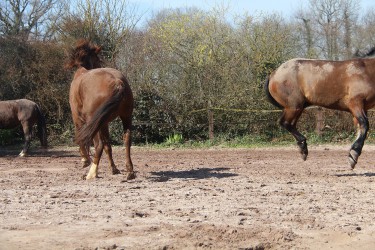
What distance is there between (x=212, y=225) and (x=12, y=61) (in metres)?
18.8

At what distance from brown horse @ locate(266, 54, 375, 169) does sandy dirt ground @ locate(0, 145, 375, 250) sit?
1.03 metres

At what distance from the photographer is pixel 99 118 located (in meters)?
10.6

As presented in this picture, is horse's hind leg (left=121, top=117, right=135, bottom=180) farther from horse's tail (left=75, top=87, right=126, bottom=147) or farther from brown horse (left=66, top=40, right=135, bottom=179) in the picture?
horse's tail (left=75, top=87, right=126, bottom=147)

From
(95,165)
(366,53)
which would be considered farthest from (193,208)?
(366,53)

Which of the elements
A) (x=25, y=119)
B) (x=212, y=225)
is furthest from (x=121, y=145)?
(x=212, y=225)

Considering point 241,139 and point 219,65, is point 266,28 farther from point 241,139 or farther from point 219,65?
point 241,139

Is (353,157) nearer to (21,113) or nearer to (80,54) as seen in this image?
(80,54)

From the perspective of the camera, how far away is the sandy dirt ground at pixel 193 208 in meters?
6.19

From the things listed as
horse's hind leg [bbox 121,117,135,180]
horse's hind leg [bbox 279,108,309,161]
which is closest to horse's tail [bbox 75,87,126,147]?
horse's hind leg [bbox 121,117,135,180]

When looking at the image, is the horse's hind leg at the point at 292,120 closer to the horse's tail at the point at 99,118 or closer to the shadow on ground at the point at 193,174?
the shadow on ground at the point at 193,174

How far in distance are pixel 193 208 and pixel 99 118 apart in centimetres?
333

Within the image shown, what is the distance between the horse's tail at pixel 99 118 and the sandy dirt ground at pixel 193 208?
2.59 ft

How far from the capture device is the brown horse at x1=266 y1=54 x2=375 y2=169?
37.8 feet

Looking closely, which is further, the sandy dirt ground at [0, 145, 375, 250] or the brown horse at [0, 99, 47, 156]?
the brown horse at [0, 99, 47, 156]
